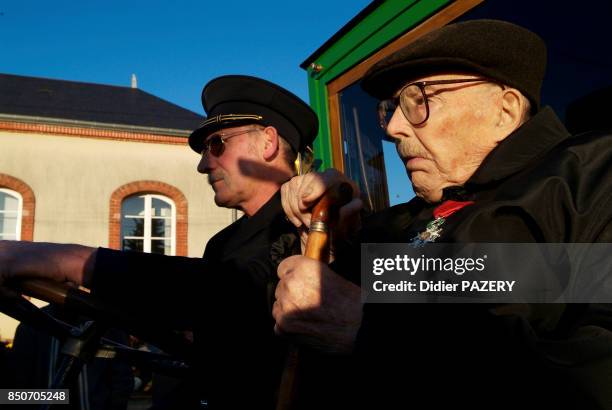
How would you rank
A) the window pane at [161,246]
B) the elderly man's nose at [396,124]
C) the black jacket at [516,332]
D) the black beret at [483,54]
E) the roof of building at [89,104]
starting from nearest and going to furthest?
the black jacket at [516,332] < the black beret at [483,54] < the elderly man's nose at [396,124] < the window pane at [161,246] < the roof of building at [89,104]

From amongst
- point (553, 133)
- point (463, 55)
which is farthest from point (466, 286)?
point (463, 55)

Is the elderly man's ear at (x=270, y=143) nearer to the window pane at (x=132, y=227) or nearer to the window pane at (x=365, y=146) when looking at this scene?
the window pane at (x=365, y=146)

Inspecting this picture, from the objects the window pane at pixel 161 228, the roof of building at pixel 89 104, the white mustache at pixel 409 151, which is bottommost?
the white mustache at pixel 409 151

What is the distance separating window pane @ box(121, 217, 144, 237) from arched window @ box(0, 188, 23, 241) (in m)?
2.45

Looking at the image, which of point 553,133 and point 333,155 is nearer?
point 553,133

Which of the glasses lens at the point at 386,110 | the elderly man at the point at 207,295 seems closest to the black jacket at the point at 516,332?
the glasses lens at the point at 386,110

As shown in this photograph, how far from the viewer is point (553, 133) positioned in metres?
1.18

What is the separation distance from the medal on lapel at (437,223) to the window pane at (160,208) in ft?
43.8

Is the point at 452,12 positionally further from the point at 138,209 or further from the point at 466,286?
the point at 138,209

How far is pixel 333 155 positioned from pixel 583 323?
5.72 ft

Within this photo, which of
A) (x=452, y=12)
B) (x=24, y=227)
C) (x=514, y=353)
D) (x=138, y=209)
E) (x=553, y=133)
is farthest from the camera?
(x=138, y=209)

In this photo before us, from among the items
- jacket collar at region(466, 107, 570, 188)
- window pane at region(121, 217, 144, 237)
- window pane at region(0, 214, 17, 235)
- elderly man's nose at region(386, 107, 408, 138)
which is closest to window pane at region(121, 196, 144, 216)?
window pane at region(121, 217, 144, 237)

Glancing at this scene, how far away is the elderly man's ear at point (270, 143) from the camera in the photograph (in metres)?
2.23

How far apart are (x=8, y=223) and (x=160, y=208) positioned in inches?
145
